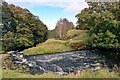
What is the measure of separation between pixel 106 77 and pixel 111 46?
9954 millimetres

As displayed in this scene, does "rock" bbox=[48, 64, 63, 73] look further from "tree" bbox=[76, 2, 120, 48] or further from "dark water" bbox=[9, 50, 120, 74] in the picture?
"tree" bbox=[76, 2, 120, 48]

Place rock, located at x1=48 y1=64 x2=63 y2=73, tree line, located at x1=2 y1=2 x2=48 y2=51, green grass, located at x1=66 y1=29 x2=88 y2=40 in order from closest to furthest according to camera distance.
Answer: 1. rock, located at x1=48 y1=64 x2=63 y2=73
2. tree line, located at x1=2 y1=2 x2=48 y2=51
3. green grass, located at x1=66 y1=29 x2=88 y2=40

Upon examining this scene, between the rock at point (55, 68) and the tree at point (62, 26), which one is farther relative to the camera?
the tree at point (62, 26)

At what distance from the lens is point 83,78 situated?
5.39 meters

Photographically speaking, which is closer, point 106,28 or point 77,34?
point 106,28

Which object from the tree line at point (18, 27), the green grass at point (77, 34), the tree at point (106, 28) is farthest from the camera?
the green grass at point (77, 34)

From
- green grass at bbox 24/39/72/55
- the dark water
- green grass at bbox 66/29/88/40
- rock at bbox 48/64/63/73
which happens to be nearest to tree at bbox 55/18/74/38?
green grass at bbox 66/29/88/40

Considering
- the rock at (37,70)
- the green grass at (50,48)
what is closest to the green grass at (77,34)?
the green grass at (50,48)

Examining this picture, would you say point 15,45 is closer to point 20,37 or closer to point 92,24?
Result: point 20,37

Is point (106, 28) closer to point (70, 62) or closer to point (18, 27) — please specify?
point (70, 62)

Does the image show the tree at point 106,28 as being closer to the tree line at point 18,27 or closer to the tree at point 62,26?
the tree line at point 18,27

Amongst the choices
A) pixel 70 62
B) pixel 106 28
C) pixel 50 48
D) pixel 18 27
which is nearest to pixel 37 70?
pixel 70 62

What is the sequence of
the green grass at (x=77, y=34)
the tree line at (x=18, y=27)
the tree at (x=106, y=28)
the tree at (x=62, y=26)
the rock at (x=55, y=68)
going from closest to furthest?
the rock at (x=55, y=68), the tree at (x=106, y=28), the tree line at (x=18, y=27), the green grass at (x=77, y=34), the tree at (x=62, y=26)

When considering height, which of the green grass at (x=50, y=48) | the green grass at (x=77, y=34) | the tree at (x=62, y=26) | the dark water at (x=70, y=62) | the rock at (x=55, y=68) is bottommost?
the rock at (x=55, y=68)
